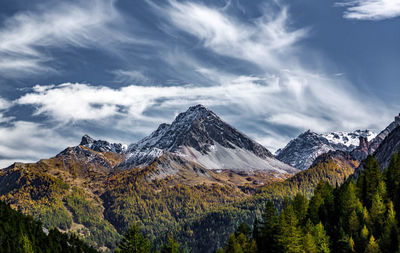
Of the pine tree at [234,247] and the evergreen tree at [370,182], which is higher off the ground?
the evergreen tree at [370,182]

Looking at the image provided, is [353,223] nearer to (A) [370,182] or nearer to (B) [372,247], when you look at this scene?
(B) [372,247]

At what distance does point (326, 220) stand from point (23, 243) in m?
83.6

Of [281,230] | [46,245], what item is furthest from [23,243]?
[281,230]

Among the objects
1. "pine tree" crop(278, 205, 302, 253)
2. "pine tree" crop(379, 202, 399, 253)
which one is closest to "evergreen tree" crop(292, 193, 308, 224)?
"pine tree" crop(278, 205, 302, 253)

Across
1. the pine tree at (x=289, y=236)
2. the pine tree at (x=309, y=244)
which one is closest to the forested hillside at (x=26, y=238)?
the pine tree at (x=289, y=236)

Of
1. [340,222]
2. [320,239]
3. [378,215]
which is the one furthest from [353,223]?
[320,239]

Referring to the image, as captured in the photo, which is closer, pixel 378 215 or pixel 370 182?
pixel 378 215

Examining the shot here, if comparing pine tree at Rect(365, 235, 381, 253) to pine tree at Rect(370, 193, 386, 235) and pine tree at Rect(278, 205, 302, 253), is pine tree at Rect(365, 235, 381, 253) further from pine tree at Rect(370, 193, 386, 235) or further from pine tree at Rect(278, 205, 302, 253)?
pine tree at Rect(278, 205, 302, 253)

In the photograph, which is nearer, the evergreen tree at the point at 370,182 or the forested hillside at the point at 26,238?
the forested hillside at the point at 26,238

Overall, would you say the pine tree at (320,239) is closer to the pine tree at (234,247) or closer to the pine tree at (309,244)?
the pine tree at (309,244)

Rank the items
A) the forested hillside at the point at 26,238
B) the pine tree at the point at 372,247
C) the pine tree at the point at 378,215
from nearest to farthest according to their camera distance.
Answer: the pine tree at the point at 372,247 → the pine tree at the point at 378,215 → the forested hillside at the point at 26,238

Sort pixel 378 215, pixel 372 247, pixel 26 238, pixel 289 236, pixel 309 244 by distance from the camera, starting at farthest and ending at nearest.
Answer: pixel 26 238 < pixel 378 215 < pixel 289 236 < pixel 309 244 < pixel 372 247

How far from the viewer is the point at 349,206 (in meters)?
103

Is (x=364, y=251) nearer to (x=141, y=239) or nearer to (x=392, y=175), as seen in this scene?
(x=392, y=175)
